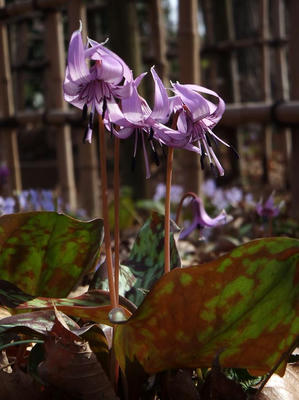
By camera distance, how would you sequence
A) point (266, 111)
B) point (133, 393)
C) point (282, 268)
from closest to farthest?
point (282, 268) → point (133, 393) → point (266, 111)

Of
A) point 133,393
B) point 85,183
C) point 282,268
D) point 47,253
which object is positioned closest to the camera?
point 282,268

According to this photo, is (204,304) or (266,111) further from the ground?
(266,111)

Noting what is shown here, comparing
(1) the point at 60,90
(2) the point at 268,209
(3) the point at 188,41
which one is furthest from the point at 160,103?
(1) the point at 60,90

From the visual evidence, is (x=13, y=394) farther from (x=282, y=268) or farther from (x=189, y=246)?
(x=189, y=246)

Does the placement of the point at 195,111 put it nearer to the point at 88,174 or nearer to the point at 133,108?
the point at 133,108

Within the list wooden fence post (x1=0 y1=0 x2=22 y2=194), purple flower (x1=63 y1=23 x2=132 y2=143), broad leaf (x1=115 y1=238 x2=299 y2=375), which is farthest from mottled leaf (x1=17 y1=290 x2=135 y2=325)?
wooden fence post (x1=0 y1=0 x2=22 y2=194)

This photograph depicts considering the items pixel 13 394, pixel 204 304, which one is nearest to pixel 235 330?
pixel 204 304

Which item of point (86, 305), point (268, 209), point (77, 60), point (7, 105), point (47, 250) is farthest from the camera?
point (7, 105)
